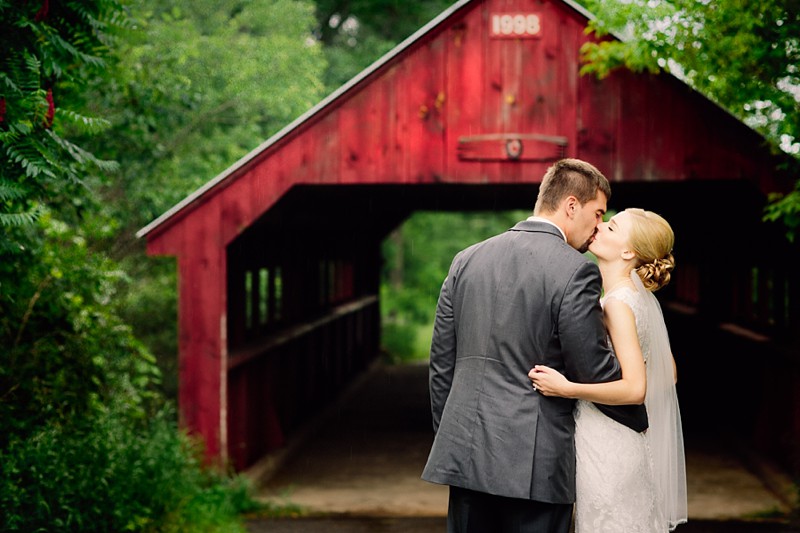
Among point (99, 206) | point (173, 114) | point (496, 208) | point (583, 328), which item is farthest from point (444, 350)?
point (496, 208)

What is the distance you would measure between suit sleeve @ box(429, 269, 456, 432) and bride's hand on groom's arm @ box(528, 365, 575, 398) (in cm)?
39

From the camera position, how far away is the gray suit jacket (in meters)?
3.70

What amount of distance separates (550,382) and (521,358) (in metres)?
0.15

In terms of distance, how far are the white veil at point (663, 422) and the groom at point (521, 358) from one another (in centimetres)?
44

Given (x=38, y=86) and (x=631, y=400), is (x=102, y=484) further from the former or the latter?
(x=631, y=400)

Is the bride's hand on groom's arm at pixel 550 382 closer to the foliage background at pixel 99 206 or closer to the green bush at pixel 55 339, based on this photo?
the foliage background at pixel 99 206

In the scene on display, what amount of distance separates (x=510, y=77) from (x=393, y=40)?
625 inches

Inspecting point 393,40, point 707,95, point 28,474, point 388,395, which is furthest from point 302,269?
point 393,40

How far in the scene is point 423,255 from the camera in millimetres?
36750

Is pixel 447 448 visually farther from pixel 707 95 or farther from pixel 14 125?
pixel 707 95

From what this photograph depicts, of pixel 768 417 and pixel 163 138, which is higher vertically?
pixel 163 138

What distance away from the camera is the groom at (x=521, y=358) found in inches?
146

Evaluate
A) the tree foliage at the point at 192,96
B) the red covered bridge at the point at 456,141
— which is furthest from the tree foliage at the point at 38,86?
the tree foliage at the point at 192,96

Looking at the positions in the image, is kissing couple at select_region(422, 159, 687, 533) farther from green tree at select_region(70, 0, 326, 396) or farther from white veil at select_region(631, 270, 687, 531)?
green tree at select_region(70, 0, 326, 396)
